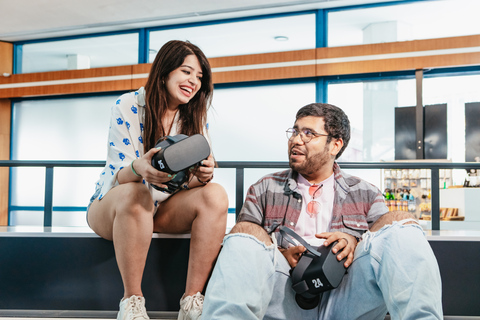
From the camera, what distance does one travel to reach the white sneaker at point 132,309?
5.53 ft

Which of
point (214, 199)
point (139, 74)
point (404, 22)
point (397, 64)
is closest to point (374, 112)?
point (397, 64)

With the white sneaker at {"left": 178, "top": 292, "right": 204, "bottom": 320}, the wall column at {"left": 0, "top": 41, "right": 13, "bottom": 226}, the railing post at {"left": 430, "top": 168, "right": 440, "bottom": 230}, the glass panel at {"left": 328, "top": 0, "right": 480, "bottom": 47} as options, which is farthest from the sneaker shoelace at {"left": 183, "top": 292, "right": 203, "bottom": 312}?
the wall column at {"left": 0, "top": 41, "right": 13, "bottom": 226}

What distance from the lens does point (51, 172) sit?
2693mm

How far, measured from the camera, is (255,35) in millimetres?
6523

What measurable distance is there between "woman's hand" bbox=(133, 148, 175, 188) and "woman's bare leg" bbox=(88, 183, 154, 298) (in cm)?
11

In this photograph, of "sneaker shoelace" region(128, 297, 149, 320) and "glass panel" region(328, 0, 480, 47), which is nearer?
"sneaker shoelace" region(128, 297, 149, 320)

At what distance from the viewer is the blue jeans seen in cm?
132

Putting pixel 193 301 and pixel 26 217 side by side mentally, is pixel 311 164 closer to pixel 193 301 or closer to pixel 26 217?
pixel 193 301

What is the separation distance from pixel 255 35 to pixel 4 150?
4.76 m

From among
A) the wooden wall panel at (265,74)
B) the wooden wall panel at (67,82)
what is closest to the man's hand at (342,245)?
the wooden wall panel at (265,74)

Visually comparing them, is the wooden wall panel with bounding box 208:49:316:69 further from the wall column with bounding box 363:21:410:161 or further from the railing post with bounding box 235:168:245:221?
the railing post with bounding box 235:168:245:221

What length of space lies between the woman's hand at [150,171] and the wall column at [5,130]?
6.91 meters

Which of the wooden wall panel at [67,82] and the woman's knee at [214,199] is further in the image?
the wooden wall panel at [67,82]

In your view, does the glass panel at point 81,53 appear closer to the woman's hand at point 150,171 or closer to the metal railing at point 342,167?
the metal railing at point 342,167
